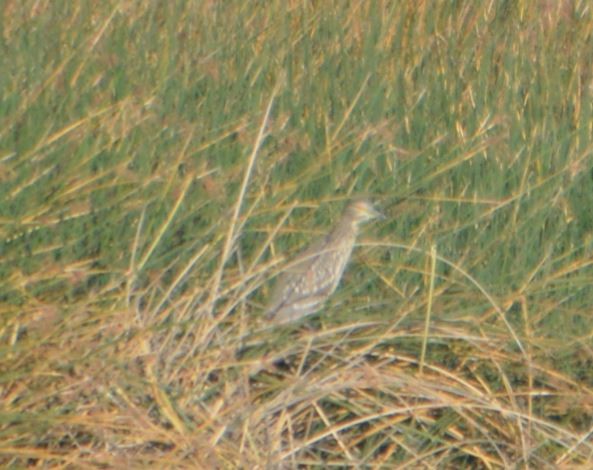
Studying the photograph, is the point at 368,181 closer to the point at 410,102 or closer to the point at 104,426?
the point at 410,102

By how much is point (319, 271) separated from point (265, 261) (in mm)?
208

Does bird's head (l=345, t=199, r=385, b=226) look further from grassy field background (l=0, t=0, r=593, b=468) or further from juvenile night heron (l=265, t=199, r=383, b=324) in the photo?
Answer: grassy field background (l=0, t=0, r=593, b=468)

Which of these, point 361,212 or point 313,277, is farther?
point 361,212

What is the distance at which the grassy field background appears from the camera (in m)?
4.37

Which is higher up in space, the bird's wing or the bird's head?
the bird's head

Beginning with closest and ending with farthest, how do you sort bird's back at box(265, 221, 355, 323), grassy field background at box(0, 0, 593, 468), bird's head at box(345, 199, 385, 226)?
grassy field background at box(0, 0, 593, 468), bird's back at box(265, 221, 355, 323), bird's head at box(345, 199, 385, 226)

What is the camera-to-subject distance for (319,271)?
16.1 feet

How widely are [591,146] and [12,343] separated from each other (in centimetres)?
222

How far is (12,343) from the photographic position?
4359 mm

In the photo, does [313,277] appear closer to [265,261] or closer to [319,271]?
[319,271]

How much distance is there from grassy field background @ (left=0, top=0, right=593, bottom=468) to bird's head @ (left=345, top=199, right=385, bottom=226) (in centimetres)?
10

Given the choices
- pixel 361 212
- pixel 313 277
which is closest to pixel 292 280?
pixel 313 277

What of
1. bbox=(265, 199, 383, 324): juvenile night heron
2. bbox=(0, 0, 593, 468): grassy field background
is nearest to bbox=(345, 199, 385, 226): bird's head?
bbox=(265, 199, 383, 324): juvenile night heron

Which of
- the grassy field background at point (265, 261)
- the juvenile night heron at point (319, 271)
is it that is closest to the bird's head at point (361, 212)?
the juvenile night heron at point (319, 271)
